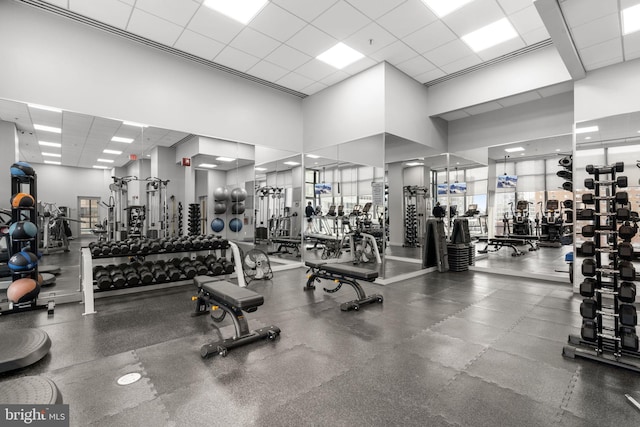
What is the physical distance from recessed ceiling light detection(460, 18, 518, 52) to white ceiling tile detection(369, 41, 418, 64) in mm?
794

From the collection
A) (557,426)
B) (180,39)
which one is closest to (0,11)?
(180,39)

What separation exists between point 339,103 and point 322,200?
2182mm

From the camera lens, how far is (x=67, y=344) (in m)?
2.62

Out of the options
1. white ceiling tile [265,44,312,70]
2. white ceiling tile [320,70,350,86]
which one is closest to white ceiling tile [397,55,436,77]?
white ceiling tile [320,70,350,86]

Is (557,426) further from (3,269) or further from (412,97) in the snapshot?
(3,269)

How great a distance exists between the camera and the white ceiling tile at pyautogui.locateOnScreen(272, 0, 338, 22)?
3660 millimetres

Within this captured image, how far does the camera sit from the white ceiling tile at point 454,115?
610cm

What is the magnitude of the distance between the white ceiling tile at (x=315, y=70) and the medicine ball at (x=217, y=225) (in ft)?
9.91

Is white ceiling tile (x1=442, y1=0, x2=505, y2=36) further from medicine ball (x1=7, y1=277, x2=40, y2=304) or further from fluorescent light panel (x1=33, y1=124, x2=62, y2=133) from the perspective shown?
medicine ball (x1=7, y1=277, x2=40, y2=304)

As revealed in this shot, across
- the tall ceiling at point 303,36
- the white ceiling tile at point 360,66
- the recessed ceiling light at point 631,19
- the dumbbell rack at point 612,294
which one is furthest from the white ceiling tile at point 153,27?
the recessed ceiling light at point 631,19

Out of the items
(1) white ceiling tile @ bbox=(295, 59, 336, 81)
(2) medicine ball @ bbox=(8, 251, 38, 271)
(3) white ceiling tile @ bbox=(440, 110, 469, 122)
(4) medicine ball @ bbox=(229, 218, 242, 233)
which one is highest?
(1) white ceiling tile @ bbox=(295, 59, 336, 81)

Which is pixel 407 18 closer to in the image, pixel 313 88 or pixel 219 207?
pixel 313 88

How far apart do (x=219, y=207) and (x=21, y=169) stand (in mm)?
2562

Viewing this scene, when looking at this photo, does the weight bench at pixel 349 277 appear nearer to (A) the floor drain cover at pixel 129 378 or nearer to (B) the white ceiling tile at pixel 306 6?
(A) the floor drain cover at pixel 129 378
